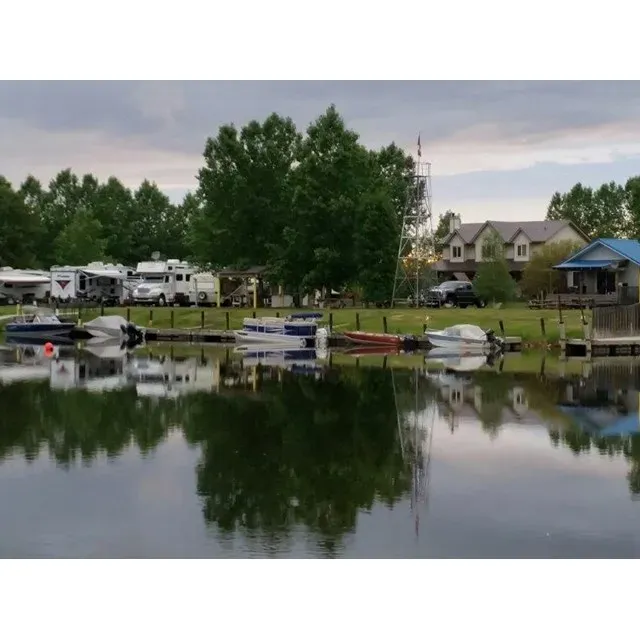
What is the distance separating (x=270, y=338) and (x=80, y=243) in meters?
71.6

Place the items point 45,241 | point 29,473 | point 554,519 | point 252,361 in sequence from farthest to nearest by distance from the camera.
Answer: point 45,241 → point 252,361 → point 29,473 → point 554,519

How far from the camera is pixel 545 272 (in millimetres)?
83938

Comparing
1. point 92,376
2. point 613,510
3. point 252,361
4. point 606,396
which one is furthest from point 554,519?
point 252,361

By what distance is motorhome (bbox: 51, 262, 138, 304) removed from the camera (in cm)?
9338

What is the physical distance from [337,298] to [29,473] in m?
64.3

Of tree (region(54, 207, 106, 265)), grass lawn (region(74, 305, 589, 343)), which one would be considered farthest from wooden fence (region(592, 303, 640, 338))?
tree (region(54, 207, 106, 265))

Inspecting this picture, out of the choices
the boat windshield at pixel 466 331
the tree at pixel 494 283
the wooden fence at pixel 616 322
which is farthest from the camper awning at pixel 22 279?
the wooden fence at pixel 616 322

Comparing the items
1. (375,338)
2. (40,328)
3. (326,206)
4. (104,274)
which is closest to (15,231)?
(104,274)

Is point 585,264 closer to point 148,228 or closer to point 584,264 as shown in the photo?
point 584,264

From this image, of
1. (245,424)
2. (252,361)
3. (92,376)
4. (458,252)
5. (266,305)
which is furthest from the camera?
(458,252)

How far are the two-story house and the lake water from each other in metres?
50.8

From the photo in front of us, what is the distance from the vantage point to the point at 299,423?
34.0 m

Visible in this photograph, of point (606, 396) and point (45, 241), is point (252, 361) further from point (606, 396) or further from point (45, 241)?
point (45, 241)

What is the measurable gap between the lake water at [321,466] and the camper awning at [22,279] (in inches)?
2018
